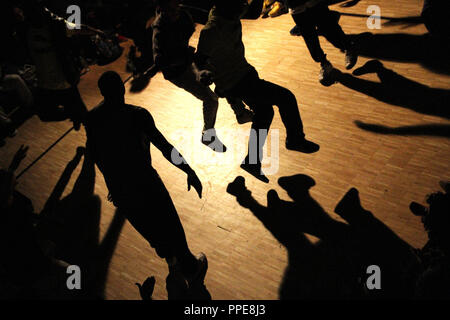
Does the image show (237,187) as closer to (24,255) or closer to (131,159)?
(131,159)

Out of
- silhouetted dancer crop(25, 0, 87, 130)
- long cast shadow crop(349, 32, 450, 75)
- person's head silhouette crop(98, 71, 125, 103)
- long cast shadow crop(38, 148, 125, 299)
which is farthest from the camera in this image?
long cast shadow crop(349, 32, 450, 75)

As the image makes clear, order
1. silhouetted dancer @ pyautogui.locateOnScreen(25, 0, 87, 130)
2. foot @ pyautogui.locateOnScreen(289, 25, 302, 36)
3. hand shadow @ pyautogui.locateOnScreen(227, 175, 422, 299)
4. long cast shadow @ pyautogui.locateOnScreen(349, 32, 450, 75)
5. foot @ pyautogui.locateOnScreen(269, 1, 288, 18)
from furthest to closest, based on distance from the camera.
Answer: foot @ pyautogui.locateOnScreen(269, 1, 288, 18) < foot @ pyautogui.locateOnScreen(289, 25, 302, 36) < long cast shadow @ pyautogui.locateOnScreen(349, 32, 450, 75) < silhouetted dancer @ pyautogui.locateOnScreen(25, 0, 87, 130) < hand shadow @ pyautogui.locateOnScreen(227, 175, 422, 299)

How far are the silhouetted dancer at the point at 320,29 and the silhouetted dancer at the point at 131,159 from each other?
9.31 feet

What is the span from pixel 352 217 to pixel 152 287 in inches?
81.5

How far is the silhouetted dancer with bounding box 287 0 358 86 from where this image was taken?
4441mm

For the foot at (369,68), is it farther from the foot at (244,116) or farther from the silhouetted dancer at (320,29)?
the foot at (244,116)

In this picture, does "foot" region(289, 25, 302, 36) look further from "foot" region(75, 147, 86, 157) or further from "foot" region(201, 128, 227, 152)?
"foot" region(75, 147, 86, 157)

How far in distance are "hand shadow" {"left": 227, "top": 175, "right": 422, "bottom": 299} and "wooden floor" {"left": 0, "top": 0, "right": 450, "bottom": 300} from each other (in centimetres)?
11

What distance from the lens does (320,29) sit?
4676 millimetres

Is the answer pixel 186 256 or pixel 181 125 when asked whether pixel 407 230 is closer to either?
pixel 186 256

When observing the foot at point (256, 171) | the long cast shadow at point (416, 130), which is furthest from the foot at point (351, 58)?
the foot at point (256, 171)

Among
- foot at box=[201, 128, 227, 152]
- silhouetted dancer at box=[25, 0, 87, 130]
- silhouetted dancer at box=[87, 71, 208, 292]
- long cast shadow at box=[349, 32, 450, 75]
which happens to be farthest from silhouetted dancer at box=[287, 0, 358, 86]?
silhouetted dancer at box=[25, 0, 87, 130]
